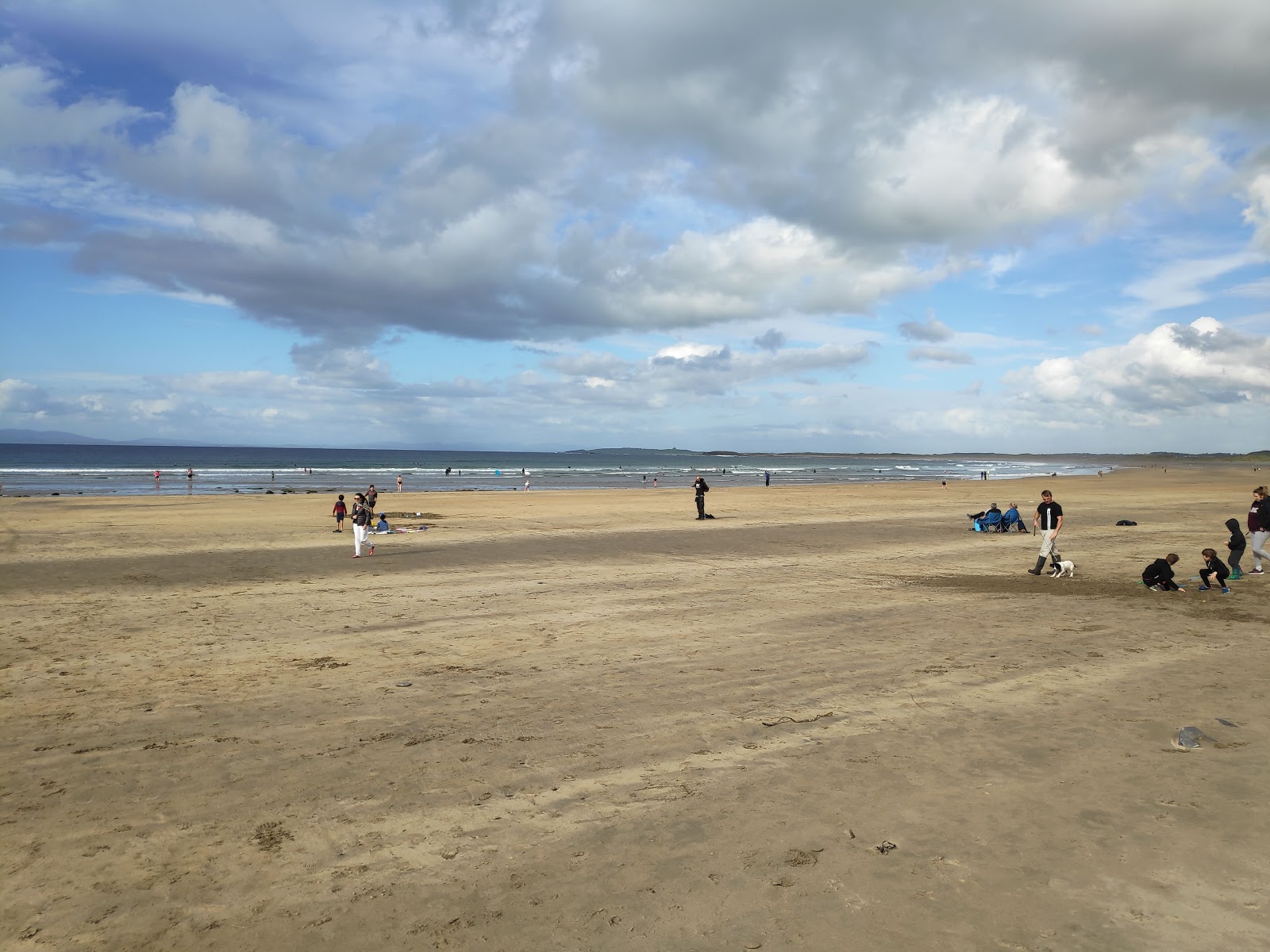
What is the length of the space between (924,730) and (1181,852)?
8.02ft

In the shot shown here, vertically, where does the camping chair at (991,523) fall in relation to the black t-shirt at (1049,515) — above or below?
below

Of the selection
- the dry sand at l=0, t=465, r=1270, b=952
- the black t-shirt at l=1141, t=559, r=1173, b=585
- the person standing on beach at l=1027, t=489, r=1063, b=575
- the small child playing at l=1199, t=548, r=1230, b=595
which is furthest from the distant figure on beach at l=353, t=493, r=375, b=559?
the small child playing at l=1199, t=548, r=1230, b=595

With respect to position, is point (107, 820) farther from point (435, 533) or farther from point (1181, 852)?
point (435, 533)

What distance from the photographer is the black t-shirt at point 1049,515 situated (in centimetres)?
1641

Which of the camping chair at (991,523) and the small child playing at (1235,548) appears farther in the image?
the camping chair at (991,523)

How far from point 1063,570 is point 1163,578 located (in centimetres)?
219

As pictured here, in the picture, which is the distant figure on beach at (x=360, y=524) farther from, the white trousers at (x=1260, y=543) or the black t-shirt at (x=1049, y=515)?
the white trousers at (x=1260, y=543)

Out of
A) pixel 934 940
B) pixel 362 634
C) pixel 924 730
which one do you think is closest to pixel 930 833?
pixel 934 940

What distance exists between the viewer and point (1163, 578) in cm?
1477

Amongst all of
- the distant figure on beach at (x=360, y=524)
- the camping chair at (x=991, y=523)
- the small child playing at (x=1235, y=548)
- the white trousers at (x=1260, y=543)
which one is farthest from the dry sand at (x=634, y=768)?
the camping chair at (x=991, y=523)

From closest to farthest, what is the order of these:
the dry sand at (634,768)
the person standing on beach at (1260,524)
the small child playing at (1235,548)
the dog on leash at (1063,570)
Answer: the dry sand at (634,768), the small child playing at (1235,548), the person standing on beach at (1260,524), the dog on leash at (1063,570)

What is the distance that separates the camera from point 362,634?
11.6 metres

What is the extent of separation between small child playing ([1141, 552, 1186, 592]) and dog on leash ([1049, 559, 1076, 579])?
1681 mm

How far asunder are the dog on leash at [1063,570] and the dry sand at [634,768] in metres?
1.04
